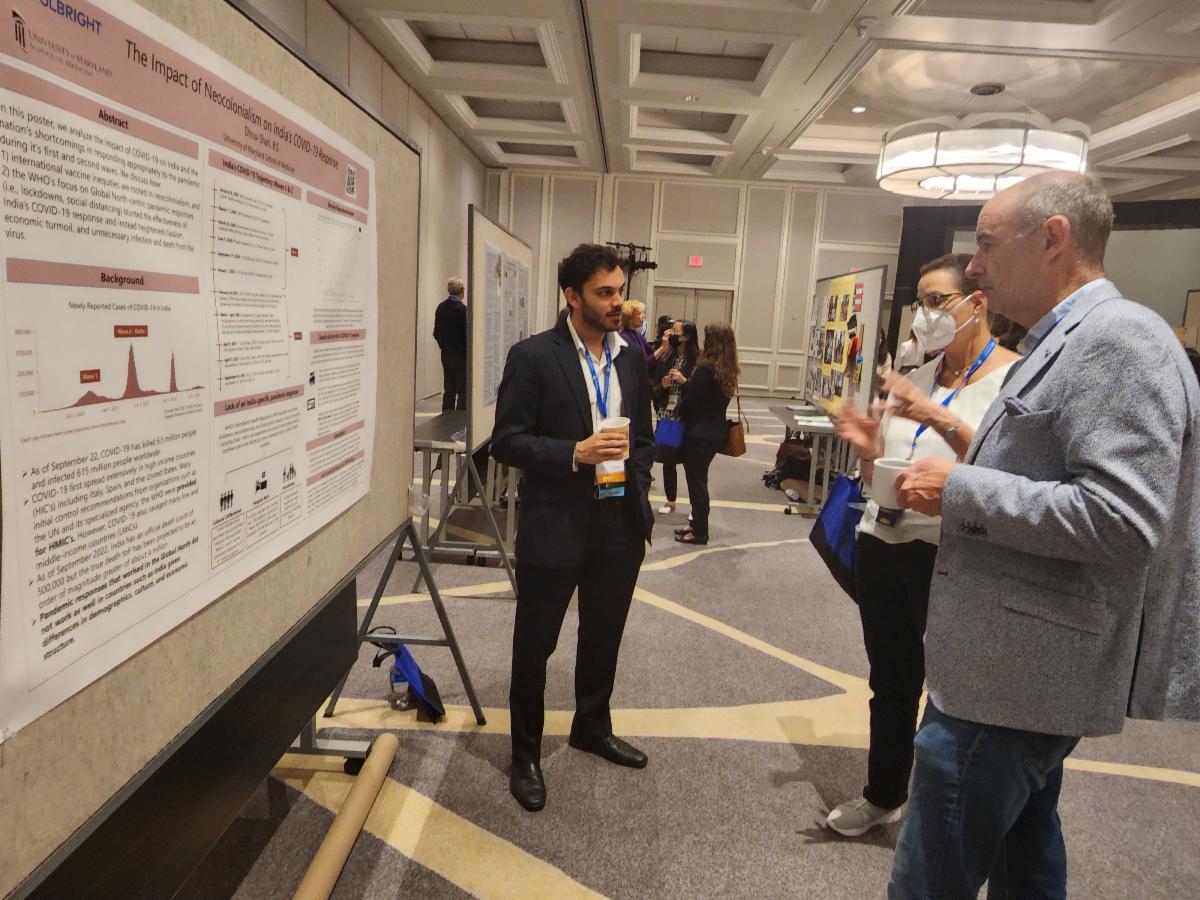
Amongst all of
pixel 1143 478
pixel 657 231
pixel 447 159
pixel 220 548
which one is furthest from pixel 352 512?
pixel 657 231

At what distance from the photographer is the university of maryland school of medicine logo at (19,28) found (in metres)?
0.71

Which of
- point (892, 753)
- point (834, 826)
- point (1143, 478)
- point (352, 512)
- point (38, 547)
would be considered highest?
point (1143, 478)

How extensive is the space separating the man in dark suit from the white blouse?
A: 0.71 m

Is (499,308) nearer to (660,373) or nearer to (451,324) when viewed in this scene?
(660,373)

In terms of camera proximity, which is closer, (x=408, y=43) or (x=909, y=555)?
(x=909, y=555)

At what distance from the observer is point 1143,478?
1026mm

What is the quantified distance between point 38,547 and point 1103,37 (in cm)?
830

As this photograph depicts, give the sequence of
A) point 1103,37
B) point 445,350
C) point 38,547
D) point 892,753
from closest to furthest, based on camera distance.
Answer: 1. point 38,547
2. point 892,753
3. point 1103,37
4. point 445,350

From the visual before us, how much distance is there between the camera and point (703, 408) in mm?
4969

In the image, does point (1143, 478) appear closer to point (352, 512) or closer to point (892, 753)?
point (892, 753)

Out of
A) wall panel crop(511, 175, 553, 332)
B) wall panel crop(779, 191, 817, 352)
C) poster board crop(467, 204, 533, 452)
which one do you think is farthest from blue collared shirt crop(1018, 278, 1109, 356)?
wall panel crop(779, 191, 817, 352)

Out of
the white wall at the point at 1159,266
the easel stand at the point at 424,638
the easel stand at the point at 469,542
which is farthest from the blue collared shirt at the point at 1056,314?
the white wall at the point at 1159,266

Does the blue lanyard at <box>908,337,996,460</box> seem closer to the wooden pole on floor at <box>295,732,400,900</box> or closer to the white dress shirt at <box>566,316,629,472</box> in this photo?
the white dress shirt at <box>566,316,629,472</box>

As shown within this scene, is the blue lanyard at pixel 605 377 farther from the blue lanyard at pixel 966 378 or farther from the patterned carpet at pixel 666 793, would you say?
the patterned carpet at pixel 666 793
